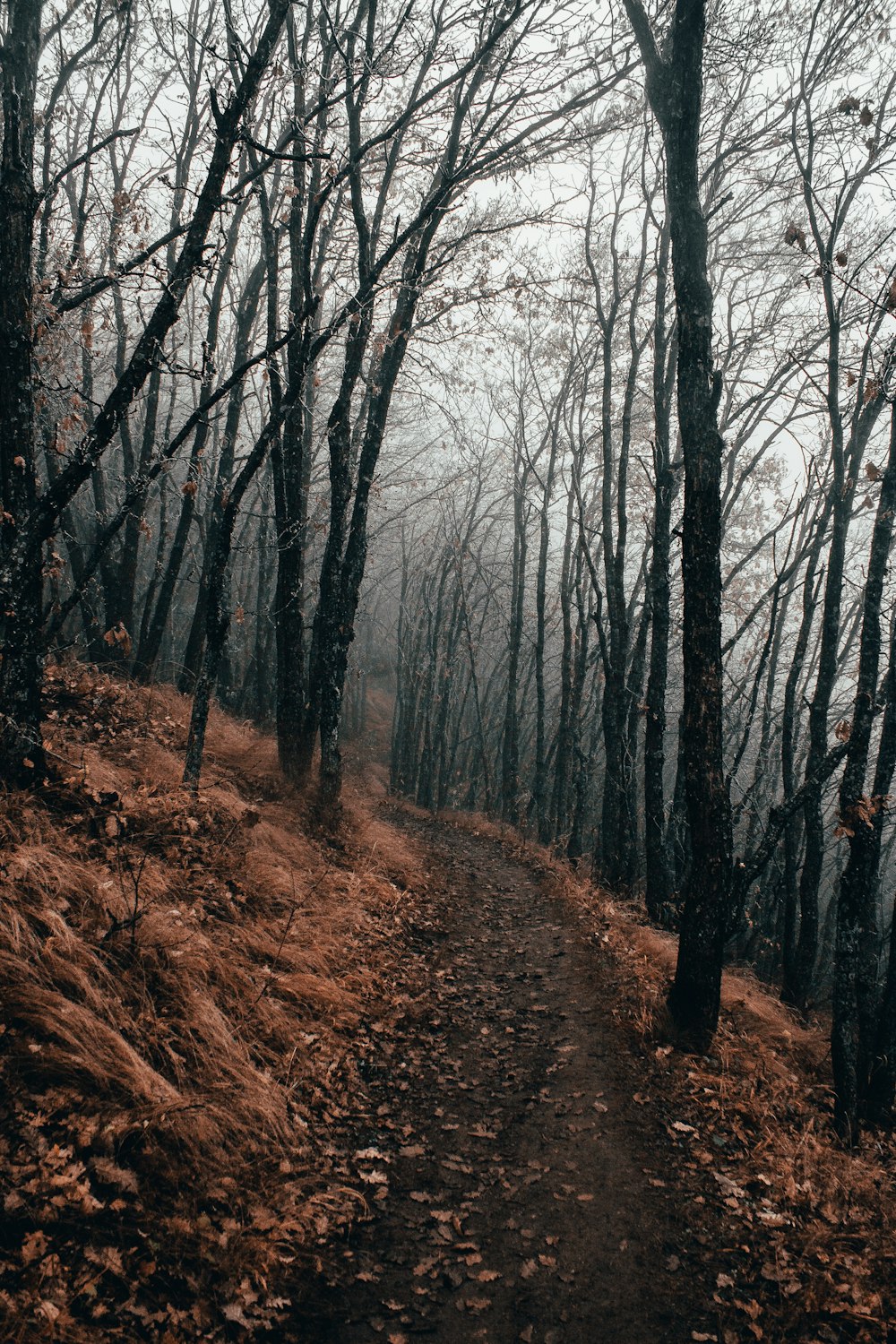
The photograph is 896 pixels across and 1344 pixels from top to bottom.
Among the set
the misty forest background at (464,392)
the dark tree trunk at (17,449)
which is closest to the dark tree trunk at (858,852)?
the misty forest background at (464,392)

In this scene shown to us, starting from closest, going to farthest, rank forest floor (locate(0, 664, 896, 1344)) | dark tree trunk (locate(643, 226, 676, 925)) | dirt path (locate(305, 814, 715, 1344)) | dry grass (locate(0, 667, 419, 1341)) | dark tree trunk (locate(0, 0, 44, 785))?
dry grass (locate(0, 667, 419, 1341)) → forest floor (locate(0, 664, 896, 1344)) → dirt path (locate(305, 814, 715, 1344)) → dark tree trunk (locate(0, 0, 44, 785)) → dark tree trunk (locate(643, 226, 676, 925))

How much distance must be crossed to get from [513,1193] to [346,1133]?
1.02 meters

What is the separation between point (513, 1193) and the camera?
3.86m

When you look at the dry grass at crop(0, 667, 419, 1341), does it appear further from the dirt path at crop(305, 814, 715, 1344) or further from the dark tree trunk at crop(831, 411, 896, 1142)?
the dark tree trunk at crop(831, 411, 896, 1142)

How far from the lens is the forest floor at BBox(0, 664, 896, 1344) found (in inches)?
113

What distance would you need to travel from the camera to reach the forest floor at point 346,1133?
2883 millimetres

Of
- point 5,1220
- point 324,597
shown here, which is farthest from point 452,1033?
point 324,597

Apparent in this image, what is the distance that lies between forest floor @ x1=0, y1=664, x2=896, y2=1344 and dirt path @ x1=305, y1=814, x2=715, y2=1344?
0.02 meters

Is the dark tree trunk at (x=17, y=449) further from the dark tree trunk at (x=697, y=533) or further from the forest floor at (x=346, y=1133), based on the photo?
the dark tree trunk at (x=697, y=533)

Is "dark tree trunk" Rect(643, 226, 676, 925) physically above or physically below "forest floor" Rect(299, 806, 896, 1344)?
above

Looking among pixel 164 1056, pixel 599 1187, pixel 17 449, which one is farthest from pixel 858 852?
pixel 17 449

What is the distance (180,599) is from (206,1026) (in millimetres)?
26619

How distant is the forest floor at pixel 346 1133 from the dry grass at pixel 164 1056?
1 centimetres

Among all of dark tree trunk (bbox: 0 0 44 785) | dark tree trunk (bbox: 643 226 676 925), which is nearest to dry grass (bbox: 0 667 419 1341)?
dark tree trunk (bbox: 0 0 44 785)
